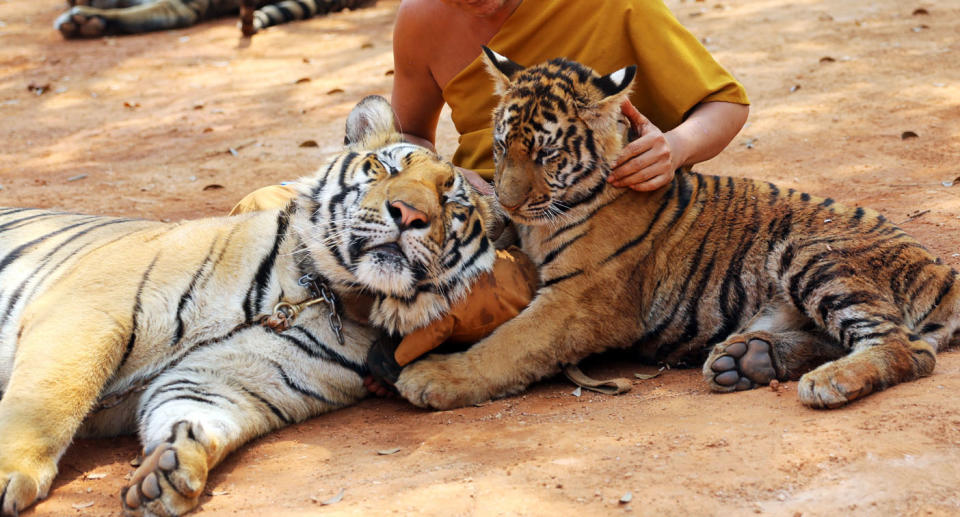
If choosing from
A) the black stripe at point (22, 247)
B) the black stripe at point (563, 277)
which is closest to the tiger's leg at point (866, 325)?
the black stripe at point (563, 277)

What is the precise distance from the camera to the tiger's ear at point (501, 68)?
3.11m

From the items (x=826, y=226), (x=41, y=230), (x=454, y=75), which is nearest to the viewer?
(x=826, y=226)

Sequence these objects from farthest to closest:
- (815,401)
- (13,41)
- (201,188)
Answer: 1. (13,41)
2. (201,188)
3. (815,401)

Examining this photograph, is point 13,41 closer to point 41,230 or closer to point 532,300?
point 41,230

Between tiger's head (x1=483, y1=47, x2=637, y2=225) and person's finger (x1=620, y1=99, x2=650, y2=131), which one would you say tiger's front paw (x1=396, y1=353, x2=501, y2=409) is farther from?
person's finger (x1=620, y1=99, x2=650, y2=131)

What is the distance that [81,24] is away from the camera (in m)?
8.75

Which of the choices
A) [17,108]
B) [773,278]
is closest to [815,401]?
[773,278]

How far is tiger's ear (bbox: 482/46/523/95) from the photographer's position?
3.11 m

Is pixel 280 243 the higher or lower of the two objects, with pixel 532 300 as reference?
higher

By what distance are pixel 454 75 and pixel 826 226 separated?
5.21 ft

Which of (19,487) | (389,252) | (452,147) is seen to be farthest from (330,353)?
(452,147)

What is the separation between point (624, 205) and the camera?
302 centimetres

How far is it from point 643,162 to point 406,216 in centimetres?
87

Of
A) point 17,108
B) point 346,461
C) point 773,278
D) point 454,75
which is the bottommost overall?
point 17,108
